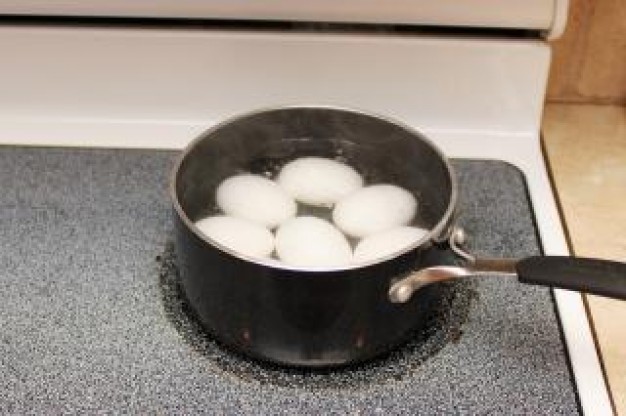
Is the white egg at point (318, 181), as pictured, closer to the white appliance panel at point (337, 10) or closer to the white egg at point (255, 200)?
the white egg at point (255, 200)

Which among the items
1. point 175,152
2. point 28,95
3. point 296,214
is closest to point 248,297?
point 296,214

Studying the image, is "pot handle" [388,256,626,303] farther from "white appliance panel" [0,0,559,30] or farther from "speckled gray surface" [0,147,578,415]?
"white appliance panel" [0,0,559,30]

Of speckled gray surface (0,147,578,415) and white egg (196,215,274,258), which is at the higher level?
white egg (196,215,274,258)

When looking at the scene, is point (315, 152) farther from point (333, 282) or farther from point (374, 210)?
point (333, 282)

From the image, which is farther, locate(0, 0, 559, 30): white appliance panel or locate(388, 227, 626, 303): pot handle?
locate(0, 0, 559, 30): white appliance panel

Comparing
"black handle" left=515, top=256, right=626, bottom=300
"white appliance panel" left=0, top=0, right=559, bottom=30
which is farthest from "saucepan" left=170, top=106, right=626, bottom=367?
"white appliance panel" left=0, top=0, right=559, bottom=30

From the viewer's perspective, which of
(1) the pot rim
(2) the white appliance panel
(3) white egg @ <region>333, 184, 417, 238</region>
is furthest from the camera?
(2) the white appliance panel
